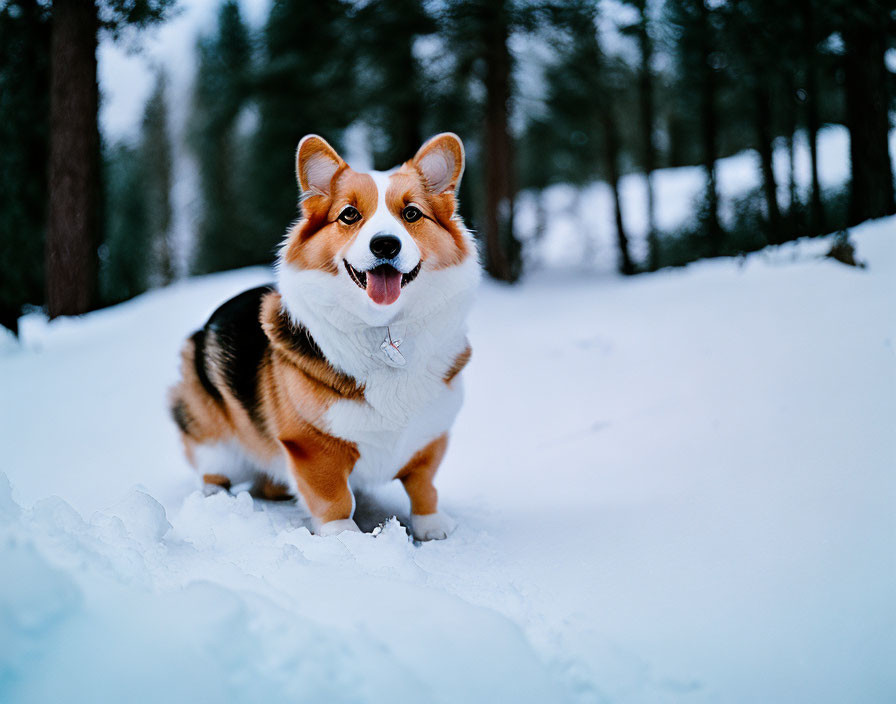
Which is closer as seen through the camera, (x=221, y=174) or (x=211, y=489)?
(x=211, y=489)

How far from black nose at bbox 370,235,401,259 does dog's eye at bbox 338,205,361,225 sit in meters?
0.23

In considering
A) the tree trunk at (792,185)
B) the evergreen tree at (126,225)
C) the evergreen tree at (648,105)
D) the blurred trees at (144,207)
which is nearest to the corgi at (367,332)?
the tree trunk at (792,185)

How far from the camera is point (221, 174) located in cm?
1995

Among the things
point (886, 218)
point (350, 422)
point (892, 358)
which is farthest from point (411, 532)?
point (886, 218)

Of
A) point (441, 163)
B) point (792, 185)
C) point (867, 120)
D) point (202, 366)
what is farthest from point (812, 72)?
point (202, 366)

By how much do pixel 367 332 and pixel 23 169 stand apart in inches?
422

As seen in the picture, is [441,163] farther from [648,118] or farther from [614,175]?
[648,118]

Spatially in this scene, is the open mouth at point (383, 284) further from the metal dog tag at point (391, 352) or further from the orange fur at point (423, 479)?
the orange fur at point (423, 479)

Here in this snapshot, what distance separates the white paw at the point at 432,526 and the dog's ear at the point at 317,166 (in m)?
1.35

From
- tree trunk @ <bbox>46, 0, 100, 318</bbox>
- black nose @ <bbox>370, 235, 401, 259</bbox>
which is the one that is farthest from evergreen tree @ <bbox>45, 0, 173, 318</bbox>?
black nose @ <bbox>370, 235, 401, 259</bbox>

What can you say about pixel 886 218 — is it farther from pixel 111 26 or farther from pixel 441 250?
pixel 111 26

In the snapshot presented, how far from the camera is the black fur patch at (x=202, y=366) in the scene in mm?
2940

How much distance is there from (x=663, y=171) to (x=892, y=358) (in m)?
19.2

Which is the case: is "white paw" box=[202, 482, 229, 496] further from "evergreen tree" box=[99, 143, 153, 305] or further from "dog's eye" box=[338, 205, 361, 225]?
"evergreen tree" box=[99, 143, 153, 305]
